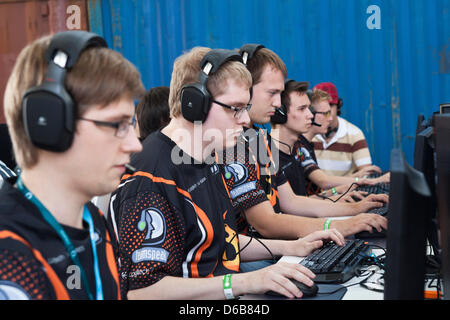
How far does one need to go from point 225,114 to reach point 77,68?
736 mm

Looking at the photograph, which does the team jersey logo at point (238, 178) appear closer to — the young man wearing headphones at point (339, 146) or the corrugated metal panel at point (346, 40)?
the young man wearing headphones at point (339, 146)

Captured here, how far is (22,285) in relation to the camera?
0.77 metres

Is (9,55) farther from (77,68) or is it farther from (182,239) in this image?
(77,68)

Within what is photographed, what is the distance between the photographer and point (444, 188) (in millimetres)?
961

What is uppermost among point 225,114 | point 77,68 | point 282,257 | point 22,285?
point 77,68

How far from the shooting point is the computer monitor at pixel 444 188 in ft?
3.13

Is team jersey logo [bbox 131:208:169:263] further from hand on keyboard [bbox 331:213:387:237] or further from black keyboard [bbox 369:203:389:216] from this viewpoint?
black keyboard [bbox 369:203:389:216]

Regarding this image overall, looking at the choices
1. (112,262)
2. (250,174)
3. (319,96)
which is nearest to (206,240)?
(112,262)

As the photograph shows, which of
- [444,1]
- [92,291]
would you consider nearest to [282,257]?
[92,291]

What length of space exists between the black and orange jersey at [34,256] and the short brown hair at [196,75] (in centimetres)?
69

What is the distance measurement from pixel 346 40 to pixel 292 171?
1.53 metres

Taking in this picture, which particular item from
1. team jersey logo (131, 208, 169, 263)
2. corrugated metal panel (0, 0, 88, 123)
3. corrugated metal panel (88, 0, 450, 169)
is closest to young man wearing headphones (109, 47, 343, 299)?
team jersey logo (131, 208, 169, 263)

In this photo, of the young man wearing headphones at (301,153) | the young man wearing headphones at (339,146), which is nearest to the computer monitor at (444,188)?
the young man wearing headphones at (301,153)

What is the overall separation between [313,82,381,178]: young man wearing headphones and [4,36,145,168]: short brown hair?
2918 millimetres
